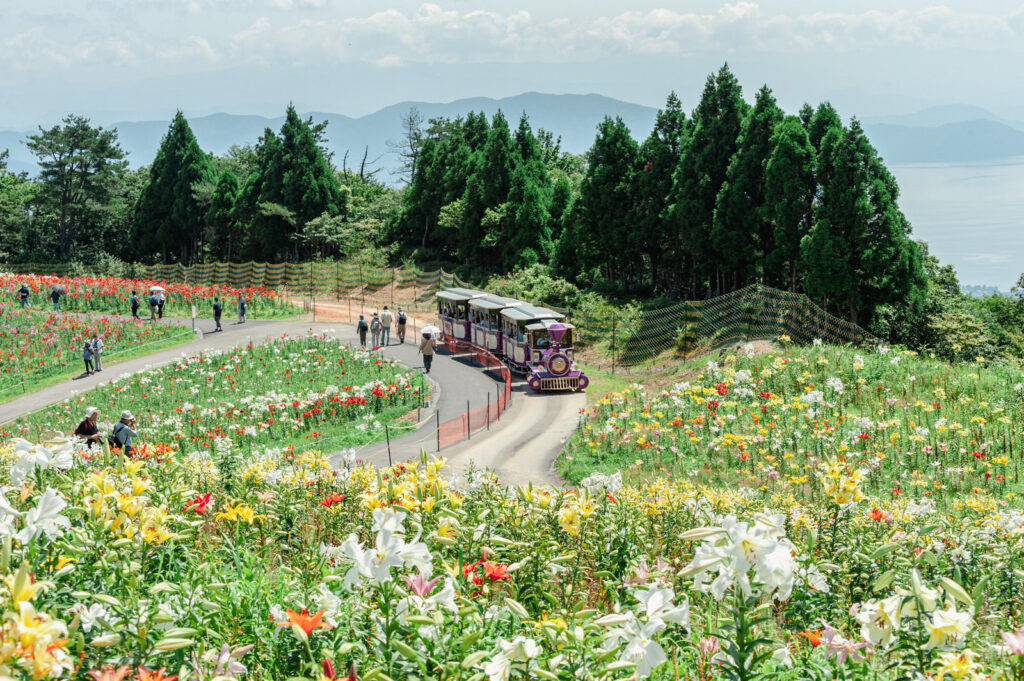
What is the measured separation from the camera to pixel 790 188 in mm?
27500

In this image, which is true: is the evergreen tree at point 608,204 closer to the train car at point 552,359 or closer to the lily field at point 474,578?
the train car at point 552,359

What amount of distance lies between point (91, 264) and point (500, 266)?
30055mm

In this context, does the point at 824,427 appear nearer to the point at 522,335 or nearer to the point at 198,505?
the point at 198,505

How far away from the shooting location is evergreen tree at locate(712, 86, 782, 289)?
2978 cm

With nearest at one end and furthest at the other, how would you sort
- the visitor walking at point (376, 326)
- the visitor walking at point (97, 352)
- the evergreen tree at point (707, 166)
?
the visitor walking at point (97, 352) → the visitor walking at point (376, 326) → the evergreen tree at point (707, 166)

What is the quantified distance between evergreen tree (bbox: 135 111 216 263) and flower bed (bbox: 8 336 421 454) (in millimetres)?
30952

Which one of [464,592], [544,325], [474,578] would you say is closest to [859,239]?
[544,325]

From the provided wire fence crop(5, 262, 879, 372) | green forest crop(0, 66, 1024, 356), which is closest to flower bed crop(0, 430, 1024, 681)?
wire fence crop(5, 262, 879, 372)

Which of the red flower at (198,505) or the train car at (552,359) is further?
the train car at (552,359)

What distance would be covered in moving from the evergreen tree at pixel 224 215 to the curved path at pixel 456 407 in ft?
65.3

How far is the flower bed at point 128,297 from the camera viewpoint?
114 ft

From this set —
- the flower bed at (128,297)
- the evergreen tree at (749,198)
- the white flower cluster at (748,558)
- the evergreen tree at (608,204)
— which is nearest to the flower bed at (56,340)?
the flower bed at (128,297)

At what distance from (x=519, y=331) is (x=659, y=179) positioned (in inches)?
526

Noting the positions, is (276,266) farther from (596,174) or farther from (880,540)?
(880,540)
